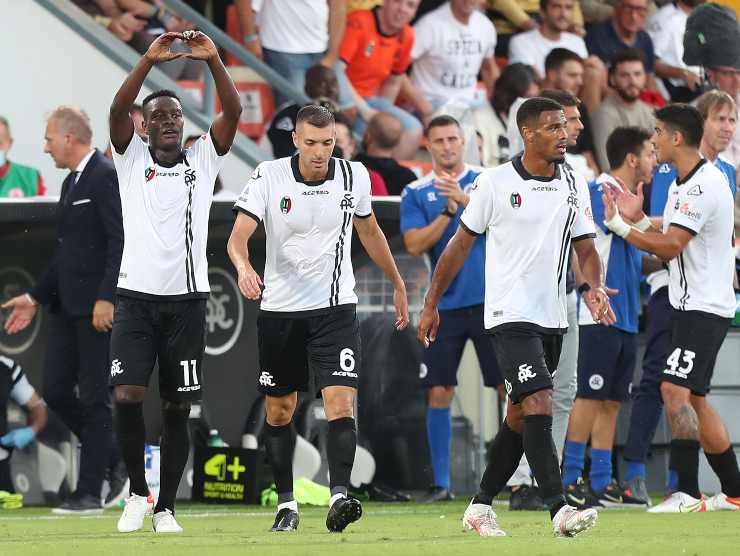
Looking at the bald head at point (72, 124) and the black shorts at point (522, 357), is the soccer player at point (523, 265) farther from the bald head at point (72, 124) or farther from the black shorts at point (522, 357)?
the bald head at point (72, 124)

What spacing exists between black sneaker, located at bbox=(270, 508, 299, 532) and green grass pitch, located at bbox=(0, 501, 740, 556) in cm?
13

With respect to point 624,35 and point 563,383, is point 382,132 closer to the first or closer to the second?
point 563,383

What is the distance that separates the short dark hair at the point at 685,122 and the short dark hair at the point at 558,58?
471cm

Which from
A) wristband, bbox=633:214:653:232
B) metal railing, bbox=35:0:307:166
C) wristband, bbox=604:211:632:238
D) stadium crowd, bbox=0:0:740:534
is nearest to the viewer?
wristband, bbox=604:211:632:238

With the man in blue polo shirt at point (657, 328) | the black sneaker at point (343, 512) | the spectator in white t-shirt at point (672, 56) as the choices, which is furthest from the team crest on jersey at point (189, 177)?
the spectator in white t-shirt at point (672, 56)

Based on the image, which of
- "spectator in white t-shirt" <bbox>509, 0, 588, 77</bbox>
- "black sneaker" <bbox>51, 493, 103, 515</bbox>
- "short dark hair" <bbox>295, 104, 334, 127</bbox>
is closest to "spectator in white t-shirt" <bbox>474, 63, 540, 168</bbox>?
"spectator in white t-shirt" <bbox>509, 0, 588, 77</bbox>

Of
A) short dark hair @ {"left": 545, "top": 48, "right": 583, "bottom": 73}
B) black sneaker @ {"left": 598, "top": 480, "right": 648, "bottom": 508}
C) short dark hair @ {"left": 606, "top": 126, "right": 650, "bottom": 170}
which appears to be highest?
short dark hair @ {"left": 545, "top": 48, "right": 583, "bottom": 73}

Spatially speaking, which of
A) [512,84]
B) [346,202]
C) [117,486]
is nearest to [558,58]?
[512,84]

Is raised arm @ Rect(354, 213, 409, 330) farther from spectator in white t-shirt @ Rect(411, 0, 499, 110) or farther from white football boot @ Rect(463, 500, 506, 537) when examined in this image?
spectator in white t-shirt @ Rect(411, 0, 499, 110)

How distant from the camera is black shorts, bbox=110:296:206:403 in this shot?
342 inches

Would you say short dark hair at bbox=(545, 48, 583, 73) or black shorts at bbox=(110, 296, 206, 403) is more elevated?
short dark hair at bbox=(545, 48, 583, 73)

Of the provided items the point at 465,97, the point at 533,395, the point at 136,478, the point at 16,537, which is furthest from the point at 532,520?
the point at 465,97

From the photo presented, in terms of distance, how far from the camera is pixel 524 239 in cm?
833

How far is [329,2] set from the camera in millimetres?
14883
